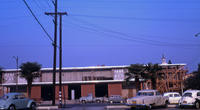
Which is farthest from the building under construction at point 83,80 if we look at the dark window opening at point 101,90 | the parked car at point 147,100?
the parked car at point 147,100

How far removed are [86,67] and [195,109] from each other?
1433 inches

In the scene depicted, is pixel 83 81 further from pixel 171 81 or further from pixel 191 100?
pixel 191 100

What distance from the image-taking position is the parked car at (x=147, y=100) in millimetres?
20453

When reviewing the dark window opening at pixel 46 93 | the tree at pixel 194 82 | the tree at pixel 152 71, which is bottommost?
the dark window opening at pixel 46 93

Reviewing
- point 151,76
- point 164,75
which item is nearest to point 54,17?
point 151,76

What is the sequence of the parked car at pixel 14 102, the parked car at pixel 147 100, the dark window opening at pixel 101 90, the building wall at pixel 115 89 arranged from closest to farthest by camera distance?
1. the parked car at pixel 14 102
2. the parked car at pixel 147 100
3. the building wall at pixel 115 89
4. the dark window opening at pixel 101 90

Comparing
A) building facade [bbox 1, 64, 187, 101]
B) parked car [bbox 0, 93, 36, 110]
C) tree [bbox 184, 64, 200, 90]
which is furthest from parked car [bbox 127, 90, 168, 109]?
building facade [bbox 1, 64, 187, 101]

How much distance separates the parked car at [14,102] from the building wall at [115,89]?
32.9 metres

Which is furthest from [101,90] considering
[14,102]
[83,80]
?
[14,102]

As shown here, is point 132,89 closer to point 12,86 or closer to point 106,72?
point 106,72

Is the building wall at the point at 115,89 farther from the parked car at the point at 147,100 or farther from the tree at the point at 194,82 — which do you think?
the parked car at the point at 147,100

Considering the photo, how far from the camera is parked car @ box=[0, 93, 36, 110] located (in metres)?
20.3

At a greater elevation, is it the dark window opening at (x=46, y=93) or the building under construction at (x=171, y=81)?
the building under construction at (x=171, y=81)

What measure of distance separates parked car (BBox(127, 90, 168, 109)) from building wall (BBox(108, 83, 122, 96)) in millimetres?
31677
